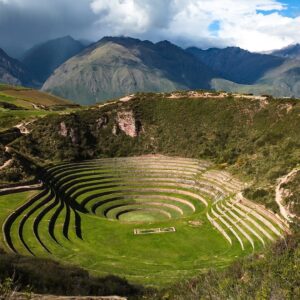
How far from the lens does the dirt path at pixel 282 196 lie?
44.8 metres

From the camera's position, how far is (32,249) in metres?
39.3

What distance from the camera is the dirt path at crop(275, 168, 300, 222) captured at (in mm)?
44791

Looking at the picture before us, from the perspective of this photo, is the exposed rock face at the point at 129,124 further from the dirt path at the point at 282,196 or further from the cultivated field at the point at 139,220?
the dirt path at the point at 282,196

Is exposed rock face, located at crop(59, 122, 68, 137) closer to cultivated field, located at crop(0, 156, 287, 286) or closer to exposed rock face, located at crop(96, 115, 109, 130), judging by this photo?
exposed rock face, located at crop(96, 115, 109, 130)

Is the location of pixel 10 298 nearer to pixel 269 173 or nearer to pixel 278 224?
pixel 278 224

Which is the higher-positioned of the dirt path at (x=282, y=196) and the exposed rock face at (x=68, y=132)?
the exposed rock face at (x=68, y=132)

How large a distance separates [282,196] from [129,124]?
149 feet

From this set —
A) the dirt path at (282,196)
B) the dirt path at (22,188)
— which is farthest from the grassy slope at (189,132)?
the dirt path at (22,188)

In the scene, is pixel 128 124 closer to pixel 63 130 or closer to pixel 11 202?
pixel 63 130

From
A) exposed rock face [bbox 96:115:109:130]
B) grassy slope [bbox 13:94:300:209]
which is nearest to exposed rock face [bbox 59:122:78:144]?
grassy slope [bbox 13:94:300:209]

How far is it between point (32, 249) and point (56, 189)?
70.3 ft

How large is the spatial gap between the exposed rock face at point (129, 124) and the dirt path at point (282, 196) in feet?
131

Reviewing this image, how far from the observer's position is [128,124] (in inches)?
3465

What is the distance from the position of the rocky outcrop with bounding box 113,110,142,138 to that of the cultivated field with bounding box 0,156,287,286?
46.7 ft
